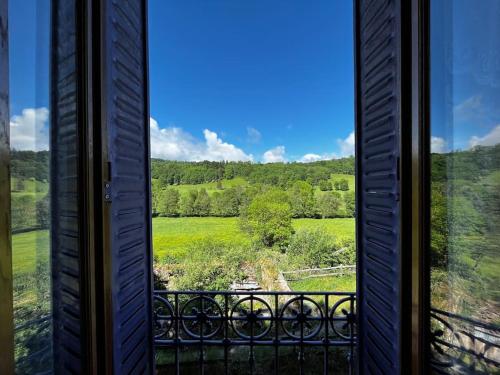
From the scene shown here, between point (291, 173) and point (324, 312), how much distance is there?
566 cm

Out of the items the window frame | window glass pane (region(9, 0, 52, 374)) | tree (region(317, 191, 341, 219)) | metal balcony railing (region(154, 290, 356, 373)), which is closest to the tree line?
tree (region(317, 191, 341, 219))

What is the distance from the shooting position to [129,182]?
107cm

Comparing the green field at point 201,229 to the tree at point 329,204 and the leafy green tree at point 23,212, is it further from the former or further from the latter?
the leafy green tree at point 23,212

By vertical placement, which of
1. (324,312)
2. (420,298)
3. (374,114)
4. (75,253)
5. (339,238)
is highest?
(374,114)

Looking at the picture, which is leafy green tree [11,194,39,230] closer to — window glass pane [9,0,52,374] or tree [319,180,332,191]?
window glass pane [9,0,52,374]

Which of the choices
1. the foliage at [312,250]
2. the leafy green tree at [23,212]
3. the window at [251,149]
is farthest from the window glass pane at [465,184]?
the foliage at [312,250]

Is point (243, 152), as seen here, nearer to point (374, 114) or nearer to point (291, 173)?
point (291, 173)

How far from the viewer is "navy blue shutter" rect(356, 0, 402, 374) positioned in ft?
2.86

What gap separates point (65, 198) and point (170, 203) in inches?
200

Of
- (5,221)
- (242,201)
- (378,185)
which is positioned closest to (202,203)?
(242,201)

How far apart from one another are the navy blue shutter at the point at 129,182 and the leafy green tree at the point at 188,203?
4.72 m

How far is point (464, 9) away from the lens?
66 centimetres

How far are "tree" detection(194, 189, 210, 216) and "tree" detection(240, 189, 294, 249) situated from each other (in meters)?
1.18

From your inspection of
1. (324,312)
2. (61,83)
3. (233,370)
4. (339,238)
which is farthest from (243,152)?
(61,83)
